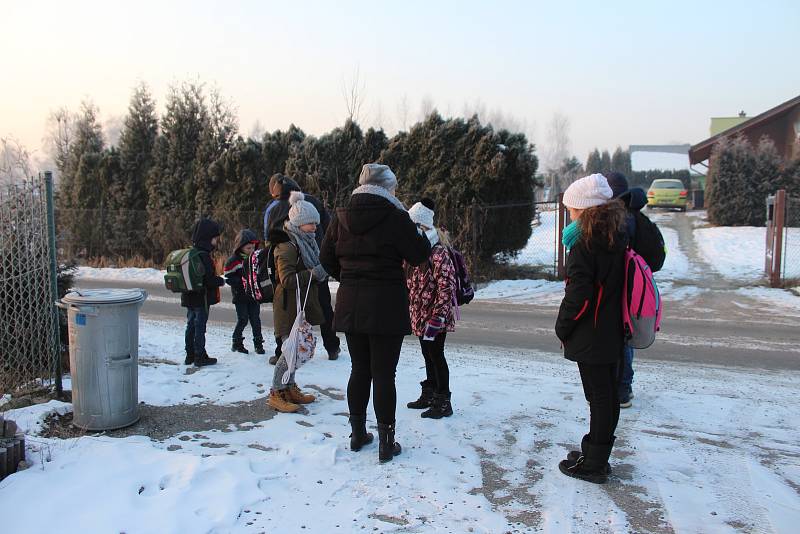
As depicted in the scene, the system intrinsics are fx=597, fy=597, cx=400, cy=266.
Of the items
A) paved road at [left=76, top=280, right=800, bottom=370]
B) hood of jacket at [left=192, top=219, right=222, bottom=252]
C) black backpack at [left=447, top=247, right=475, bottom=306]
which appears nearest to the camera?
black backpack at [left=447, top=247, right=475, bottom=306]

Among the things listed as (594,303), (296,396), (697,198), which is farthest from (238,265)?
(697,198)

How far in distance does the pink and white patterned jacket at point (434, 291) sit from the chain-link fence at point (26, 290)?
10.3 feet

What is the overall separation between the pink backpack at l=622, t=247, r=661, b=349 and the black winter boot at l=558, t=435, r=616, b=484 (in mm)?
685

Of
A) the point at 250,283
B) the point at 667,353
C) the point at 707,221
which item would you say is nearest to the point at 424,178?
the point at 667,353

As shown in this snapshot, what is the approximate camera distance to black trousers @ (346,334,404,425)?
3.85 meters

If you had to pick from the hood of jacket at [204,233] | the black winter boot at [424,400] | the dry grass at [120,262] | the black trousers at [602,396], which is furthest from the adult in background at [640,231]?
the dry grass at [120,262]

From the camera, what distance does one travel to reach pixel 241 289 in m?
6.94

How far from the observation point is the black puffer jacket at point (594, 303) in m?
3.45

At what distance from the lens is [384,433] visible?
3908mm

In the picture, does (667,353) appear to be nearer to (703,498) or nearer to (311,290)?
(703,498)

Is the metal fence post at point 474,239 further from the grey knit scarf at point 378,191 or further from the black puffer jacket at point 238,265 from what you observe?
the grey knit scarf at point 378,191

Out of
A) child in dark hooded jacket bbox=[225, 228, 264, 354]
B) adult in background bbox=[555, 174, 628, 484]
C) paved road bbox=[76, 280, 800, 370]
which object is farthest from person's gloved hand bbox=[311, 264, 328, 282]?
paved road bbox=[76, 280, 800, 370]

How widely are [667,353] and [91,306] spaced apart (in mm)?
6322

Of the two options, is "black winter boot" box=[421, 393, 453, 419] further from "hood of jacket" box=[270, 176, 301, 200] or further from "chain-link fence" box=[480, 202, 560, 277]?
"chain-link fence" box=[480, 202, 560, 277]
